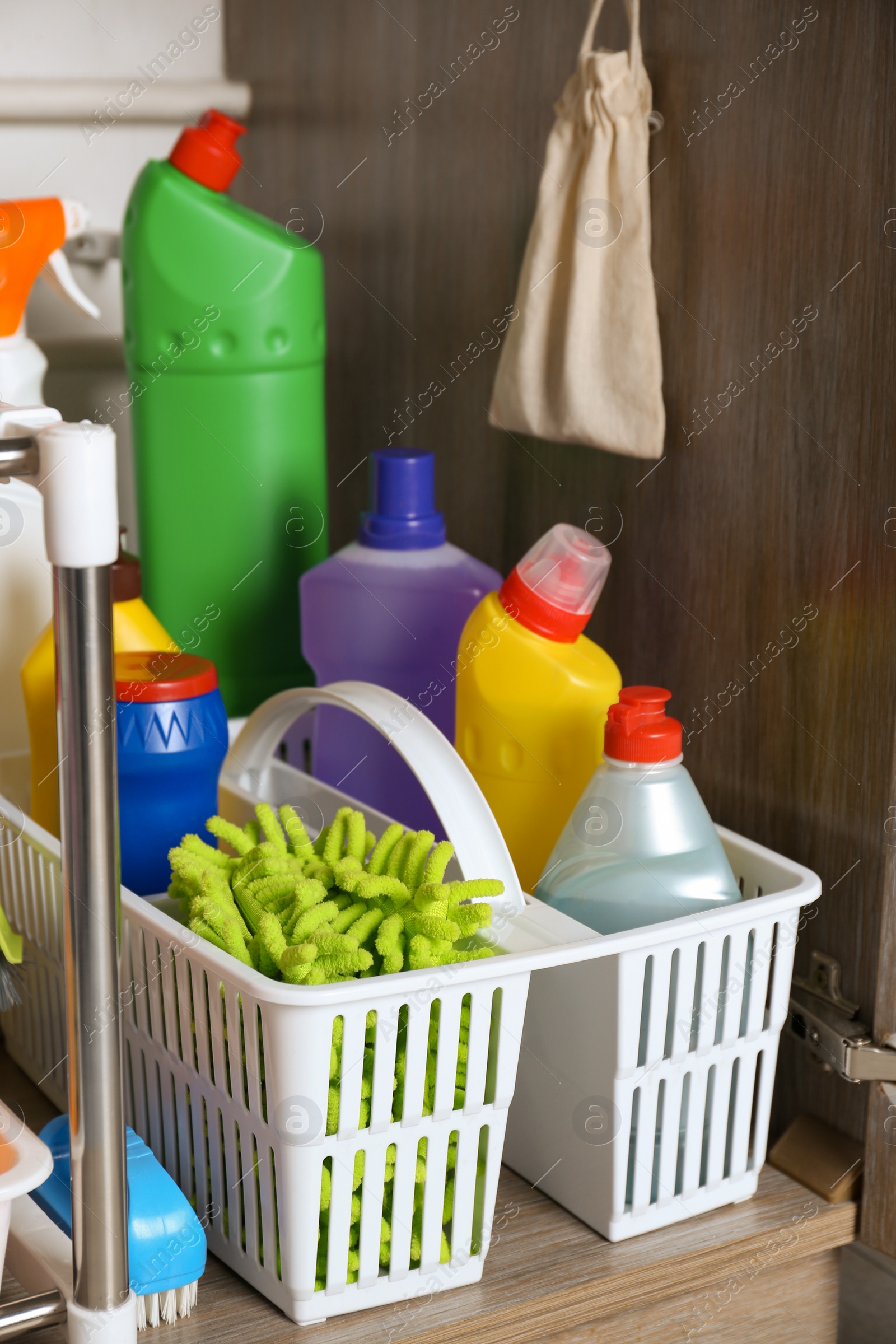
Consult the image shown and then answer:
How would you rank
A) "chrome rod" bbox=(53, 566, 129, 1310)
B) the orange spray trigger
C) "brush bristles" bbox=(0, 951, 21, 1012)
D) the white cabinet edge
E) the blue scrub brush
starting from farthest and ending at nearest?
the white cabinet edge → the orange spray trigger → "brush bristles" bbox=(0, 951, 21, 1012) → the blue scrub brush → "chrome rod" bbox=(53, 566, 129, 1310)

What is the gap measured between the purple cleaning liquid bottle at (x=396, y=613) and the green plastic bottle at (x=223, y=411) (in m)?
0.08

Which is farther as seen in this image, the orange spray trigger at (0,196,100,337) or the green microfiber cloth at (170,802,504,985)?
the orange spray trigger at (0,196,100,337)

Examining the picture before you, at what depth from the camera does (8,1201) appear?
0.50m

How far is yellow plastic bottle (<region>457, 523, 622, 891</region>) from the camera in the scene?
0.67 metres

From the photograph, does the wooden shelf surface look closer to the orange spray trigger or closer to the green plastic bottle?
the green plastic bottle

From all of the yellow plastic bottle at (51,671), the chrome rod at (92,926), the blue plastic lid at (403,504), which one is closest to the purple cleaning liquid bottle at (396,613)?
the blue plastic lid at (403,504)

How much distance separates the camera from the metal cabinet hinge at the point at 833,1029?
0.64 meters

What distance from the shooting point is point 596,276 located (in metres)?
0.75

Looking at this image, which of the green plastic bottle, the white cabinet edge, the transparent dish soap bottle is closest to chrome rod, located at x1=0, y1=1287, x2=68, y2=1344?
the transparent dish soap bottle

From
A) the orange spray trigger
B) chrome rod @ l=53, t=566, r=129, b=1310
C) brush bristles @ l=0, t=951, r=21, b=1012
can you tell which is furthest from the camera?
the orange spray trigger

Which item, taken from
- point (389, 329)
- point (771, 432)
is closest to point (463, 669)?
point (771, 432)

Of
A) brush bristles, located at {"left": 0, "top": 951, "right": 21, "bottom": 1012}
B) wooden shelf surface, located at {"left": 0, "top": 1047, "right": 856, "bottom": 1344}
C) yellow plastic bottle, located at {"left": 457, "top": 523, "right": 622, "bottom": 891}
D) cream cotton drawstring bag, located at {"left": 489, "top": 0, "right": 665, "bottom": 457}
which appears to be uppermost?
cream cotton drawstring bag, located at {"left": 489, "top": 0, "right": 665, "bottom": 457}

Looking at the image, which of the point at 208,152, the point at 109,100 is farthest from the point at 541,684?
the point at 109,100

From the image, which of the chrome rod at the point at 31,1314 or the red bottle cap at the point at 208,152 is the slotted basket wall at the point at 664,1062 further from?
the red bottle cap at the point at 208,152
